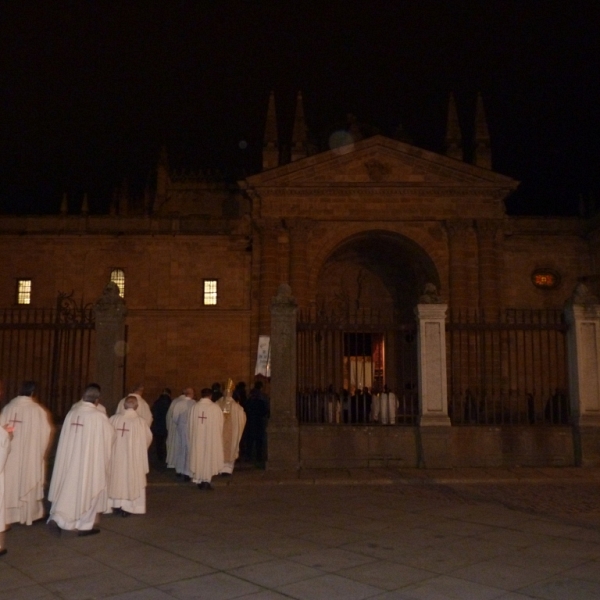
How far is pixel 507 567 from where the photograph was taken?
6.78m

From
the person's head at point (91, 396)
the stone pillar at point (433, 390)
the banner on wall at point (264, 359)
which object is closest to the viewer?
the person's head at point (91, 396)

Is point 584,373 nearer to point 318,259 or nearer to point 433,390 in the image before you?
point 433,390

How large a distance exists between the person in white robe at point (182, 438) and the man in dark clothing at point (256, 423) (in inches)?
79.3

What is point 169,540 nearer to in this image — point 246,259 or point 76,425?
point 76,425

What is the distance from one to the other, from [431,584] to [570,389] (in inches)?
395

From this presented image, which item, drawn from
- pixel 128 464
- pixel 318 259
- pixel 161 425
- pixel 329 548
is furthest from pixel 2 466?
pixel 318 259

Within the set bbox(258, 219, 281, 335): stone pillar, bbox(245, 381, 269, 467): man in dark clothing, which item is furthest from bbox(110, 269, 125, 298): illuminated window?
bbox(245, 381, 269, 467): man in dark clothing

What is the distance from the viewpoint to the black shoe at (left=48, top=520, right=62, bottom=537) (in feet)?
27.8

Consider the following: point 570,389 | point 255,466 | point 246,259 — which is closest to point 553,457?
point 570,389

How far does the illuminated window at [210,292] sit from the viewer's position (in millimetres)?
29094

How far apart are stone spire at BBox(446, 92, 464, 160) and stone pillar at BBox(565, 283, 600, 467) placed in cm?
1546

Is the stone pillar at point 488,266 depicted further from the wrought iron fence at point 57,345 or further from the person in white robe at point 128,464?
the person in white robe at point 128,464

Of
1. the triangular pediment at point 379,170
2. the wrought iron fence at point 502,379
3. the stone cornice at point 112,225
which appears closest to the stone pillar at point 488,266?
the wrought iron fence at point 502,379

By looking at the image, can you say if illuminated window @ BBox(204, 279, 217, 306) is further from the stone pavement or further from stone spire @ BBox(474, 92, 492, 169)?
the stone pavement
